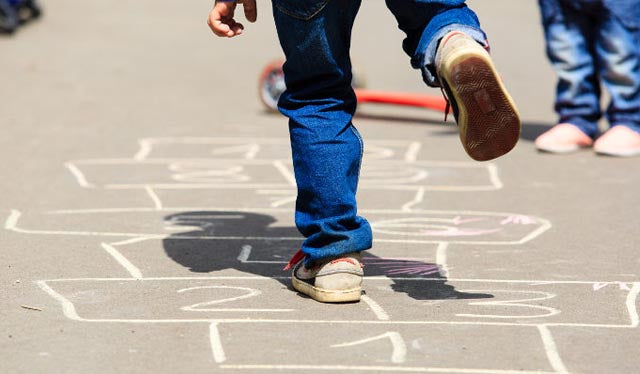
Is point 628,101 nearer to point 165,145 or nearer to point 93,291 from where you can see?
point 165,145

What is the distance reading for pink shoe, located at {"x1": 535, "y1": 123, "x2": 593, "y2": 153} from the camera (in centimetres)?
654

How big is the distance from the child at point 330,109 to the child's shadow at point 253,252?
23cm

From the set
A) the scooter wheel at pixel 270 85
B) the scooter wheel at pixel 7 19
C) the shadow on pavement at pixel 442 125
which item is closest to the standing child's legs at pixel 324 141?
the shadow on pavement at pixel 442 125

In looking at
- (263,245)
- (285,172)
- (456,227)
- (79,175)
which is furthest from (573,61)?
(263,245)

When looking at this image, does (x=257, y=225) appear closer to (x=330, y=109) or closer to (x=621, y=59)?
(x=330, y=109)

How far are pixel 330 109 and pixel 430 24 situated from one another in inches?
15.0

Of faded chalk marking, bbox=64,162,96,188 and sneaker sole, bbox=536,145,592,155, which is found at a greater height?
sneaker sole, bbox=536,145,592,155

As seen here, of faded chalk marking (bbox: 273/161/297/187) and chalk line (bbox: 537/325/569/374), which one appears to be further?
faded chalk marking (bbox: 273/161/297/187)

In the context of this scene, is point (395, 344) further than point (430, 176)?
No

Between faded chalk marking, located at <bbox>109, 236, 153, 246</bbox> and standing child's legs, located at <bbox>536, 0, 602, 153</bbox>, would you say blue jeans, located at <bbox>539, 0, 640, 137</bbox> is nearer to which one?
standing child's legs, located at <bbox>536, 0, 602, 153</bbox>

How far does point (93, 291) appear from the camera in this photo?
12.5 feet

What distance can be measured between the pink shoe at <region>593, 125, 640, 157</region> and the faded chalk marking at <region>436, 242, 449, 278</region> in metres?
2.13

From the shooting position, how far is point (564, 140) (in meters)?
6.57

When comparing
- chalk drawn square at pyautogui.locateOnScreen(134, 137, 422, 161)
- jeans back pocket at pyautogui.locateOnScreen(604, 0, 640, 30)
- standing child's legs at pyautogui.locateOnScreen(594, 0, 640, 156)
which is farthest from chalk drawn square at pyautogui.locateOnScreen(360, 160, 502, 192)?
jeans back pocket at pyautogui.locateOnScreen(604, 0, 640, 30)
